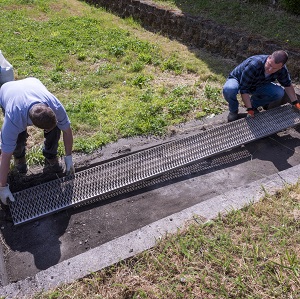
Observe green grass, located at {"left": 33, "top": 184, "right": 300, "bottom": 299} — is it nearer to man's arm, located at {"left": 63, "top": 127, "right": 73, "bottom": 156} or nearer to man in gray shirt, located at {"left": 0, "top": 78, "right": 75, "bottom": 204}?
man in gray shirt, located at {"left": 0, "top": 78, "right": 75, "bottom": 204}

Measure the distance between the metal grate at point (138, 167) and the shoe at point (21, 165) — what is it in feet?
1.08

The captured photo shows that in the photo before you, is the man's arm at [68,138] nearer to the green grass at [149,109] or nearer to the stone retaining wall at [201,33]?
the green grass at [149,109]

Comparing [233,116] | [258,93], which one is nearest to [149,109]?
[233,116]

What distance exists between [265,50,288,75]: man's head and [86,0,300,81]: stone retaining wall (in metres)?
1.79

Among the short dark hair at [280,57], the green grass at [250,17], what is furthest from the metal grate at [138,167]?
the green grass at [250,17]

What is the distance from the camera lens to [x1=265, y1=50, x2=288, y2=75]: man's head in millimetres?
4492

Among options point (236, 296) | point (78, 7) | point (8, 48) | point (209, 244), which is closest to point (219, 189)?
point (209, 244)

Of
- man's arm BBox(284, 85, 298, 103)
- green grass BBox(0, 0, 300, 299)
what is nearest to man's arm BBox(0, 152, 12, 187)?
green grass BBox(0, 0, 300, 299)

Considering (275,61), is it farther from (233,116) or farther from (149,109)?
(149,109)

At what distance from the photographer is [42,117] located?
3.28 metres

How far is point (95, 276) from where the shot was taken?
9.27 ft

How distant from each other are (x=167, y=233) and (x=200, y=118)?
8.54 feet

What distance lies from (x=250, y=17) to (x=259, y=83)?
3.82 metres

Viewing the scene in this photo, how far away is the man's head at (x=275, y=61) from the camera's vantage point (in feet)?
14.7
